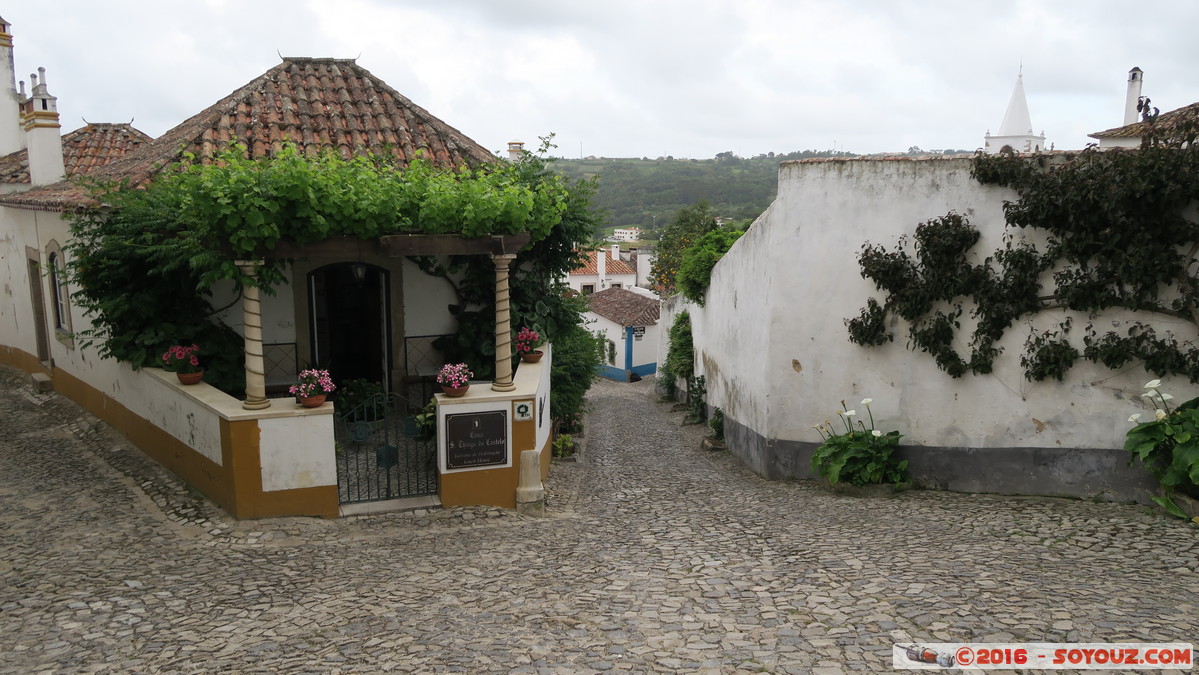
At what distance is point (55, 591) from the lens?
5641 millimetres

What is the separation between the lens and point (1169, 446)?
7012 mm

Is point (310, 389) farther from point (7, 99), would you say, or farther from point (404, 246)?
point (7, 99)

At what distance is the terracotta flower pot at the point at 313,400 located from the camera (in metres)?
7.13

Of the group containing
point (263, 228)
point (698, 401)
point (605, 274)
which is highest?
point (263, 228)

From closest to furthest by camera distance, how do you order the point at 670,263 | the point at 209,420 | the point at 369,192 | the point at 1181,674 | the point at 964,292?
the point at 1181,674
the point at 369,192
the point at 209,420
the point at 964,292
the point at 670,263

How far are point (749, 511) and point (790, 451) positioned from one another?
1.40 metres

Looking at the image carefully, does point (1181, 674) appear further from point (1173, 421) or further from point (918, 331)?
point (918, 331)

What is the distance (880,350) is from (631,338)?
25.8 m

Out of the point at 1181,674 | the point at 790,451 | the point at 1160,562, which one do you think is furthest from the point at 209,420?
the point at 1160,562

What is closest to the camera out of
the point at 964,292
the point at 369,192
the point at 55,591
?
the point at 55,591

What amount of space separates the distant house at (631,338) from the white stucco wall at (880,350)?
2465 centimetres

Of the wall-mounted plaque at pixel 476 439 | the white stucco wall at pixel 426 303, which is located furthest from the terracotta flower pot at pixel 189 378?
the wall-mounted plaque at pixel 476 439

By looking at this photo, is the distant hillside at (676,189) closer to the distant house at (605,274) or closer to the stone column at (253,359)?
the distant house at (605,274)

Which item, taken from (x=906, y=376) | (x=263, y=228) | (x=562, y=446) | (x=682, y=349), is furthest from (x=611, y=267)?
(x=263, y=228)
